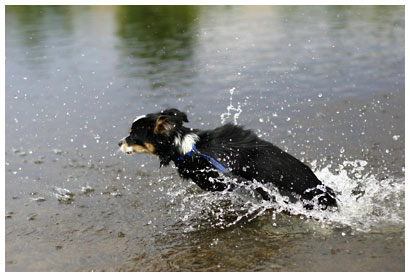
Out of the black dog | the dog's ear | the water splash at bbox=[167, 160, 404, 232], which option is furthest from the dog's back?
the dog's ear

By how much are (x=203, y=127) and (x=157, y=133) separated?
281 cm

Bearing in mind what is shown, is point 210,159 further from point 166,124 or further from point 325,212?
point 325,212

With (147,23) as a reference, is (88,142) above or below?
below

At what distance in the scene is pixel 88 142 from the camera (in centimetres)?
763

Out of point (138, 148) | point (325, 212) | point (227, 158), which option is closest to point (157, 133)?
point (138, 148)

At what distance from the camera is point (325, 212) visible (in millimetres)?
5324

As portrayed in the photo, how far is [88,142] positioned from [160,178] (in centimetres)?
173

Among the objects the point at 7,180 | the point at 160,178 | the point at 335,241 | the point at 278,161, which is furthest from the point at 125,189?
the point at 335,241

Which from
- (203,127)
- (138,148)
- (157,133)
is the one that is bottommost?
(203,127)

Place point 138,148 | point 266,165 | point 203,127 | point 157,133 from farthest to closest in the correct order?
point 203,127 → point 138,148 → point 157,133 → point 266,165

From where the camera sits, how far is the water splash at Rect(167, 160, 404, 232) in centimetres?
525

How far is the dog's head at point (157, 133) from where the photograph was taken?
5238mm

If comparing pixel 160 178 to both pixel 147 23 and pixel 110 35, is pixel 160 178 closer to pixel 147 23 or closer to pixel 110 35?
pixel 110 35

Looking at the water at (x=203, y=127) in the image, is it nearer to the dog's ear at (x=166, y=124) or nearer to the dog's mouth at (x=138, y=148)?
the dog's mouth at (x=138, y=148)
